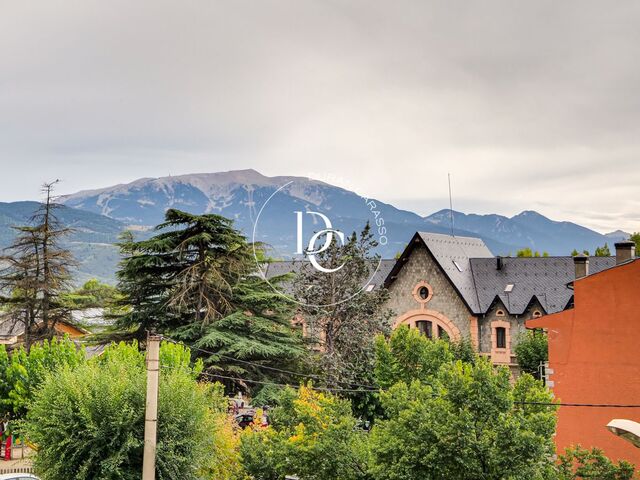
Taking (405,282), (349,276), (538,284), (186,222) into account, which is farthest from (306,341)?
(538,284)

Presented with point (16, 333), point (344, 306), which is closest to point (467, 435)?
point (344, 306)

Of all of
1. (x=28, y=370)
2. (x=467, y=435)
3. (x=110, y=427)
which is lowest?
(x=110, y=427)

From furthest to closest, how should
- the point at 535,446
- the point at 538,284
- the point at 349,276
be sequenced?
the point at 538,284, the point at 349,276, the point at 535,446

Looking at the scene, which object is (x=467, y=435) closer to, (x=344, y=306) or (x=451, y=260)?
(x=344, y=306)

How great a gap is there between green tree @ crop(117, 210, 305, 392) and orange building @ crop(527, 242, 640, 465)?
53.9ft

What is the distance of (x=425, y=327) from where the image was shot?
50344 millimetres

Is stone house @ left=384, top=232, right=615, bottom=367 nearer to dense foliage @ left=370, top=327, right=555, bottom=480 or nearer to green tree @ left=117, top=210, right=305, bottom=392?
green tree @ left=117, top=210, right=305, bottom=392

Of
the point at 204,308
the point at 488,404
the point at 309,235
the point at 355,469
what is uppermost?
the point at 309,235

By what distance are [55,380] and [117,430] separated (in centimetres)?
279

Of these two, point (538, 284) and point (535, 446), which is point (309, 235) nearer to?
point (538, 284)

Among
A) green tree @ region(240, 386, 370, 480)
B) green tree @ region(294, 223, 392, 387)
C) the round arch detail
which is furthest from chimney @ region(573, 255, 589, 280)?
green tree @ region(240, 386, 370, 480)

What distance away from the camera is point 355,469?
70.0 feet

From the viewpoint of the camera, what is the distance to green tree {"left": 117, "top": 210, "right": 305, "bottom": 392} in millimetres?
38312

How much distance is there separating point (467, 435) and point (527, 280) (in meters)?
33.5
